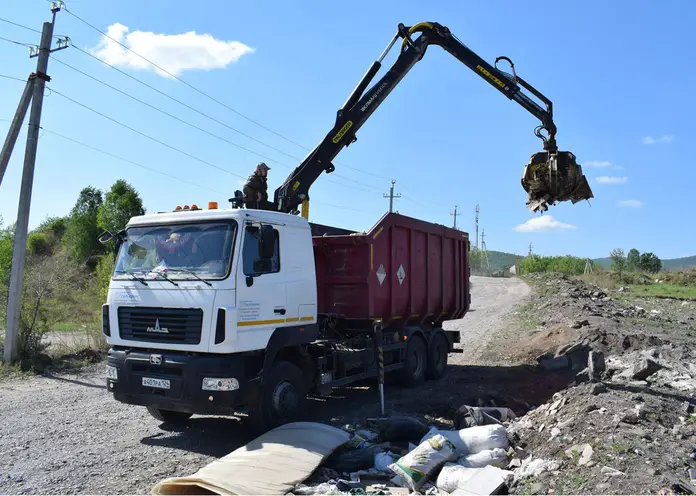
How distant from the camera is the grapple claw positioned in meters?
9.27

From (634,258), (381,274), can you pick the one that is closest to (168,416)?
(381,274)

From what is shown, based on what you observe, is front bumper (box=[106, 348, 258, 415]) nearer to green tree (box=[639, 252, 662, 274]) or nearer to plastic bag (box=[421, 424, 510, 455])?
plastic bag (box=[421, 424, 510, 455])

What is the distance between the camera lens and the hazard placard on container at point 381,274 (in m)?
8.58

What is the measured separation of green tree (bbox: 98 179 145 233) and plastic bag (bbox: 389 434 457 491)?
33317mm

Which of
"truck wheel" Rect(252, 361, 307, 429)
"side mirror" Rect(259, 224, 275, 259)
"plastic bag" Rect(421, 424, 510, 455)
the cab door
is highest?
"side mirror" Rect(259, 224, 275, 259)

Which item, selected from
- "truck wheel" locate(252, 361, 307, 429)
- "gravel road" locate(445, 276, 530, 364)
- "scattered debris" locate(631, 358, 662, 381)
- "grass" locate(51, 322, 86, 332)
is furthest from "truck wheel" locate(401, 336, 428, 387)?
"grass" locate(51, 322, 86, 332)

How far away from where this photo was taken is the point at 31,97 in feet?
38.0

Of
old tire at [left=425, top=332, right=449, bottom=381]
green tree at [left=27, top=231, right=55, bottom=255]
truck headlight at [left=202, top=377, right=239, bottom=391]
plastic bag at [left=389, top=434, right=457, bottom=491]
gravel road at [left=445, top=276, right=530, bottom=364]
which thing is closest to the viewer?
plastic bag at [left=389, top=434, right=457, bottom=491]

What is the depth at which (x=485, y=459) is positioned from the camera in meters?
5.24

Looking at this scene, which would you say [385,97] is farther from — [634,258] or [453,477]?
[634,258]

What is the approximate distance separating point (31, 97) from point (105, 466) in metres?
9.09

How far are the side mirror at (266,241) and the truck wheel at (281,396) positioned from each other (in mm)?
1403

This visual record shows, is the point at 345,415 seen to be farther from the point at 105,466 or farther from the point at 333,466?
the point at 105,466

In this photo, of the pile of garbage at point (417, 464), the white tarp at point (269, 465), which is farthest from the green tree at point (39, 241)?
the pile of garbage at point (417, 464)
